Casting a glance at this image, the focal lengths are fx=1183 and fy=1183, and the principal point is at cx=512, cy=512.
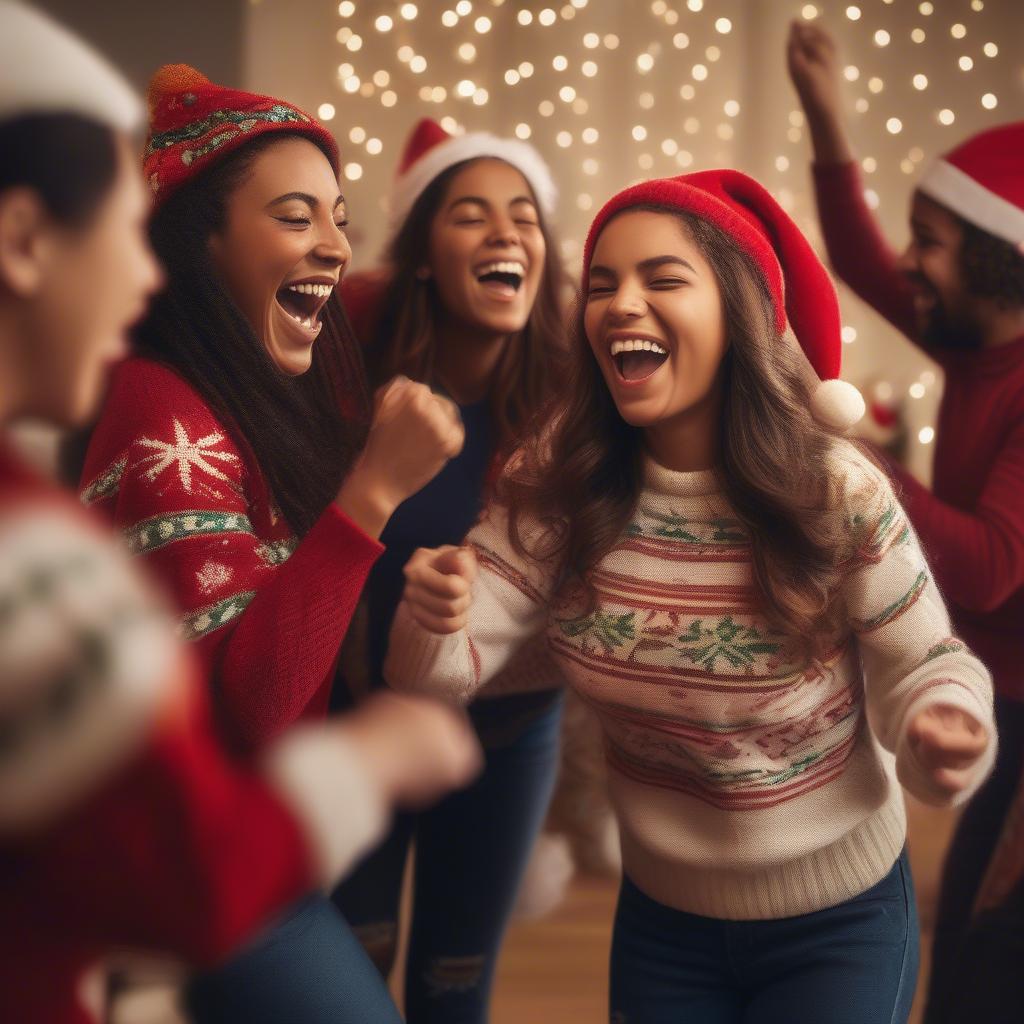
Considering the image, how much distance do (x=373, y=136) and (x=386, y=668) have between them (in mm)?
2656

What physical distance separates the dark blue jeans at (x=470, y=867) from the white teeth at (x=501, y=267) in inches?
23.7

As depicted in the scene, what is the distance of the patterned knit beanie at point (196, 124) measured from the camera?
121 cm

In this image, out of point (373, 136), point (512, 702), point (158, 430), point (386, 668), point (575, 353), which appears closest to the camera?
point (158, 430)

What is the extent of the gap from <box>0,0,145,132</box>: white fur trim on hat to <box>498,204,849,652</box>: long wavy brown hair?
72 cm

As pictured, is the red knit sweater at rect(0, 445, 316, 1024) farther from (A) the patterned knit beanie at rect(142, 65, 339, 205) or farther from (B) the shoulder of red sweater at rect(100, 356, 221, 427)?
(A) the patterned knit beanie at rect(142, 65, 339, 205)

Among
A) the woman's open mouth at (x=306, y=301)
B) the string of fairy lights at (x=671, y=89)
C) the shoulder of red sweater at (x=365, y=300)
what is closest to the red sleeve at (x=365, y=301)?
the shoulder of red sweater at (x=365, y=300)

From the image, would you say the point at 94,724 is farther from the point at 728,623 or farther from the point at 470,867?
the point at 470,867

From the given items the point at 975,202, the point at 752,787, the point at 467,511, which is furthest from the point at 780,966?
the point at 975,202

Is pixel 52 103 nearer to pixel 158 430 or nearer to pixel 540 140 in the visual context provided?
pixel 158 430

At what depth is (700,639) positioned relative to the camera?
3.86ft

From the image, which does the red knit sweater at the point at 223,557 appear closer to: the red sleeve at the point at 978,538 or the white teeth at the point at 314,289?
the white teeth at the point at 314,289

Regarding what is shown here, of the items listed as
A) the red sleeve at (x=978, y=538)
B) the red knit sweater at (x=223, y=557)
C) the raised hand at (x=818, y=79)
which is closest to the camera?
the red knit sweater at (x=223, y=557)

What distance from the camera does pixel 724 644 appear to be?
117 cm

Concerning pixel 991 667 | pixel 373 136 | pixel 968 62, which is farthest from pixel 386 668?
pixel 968 62
